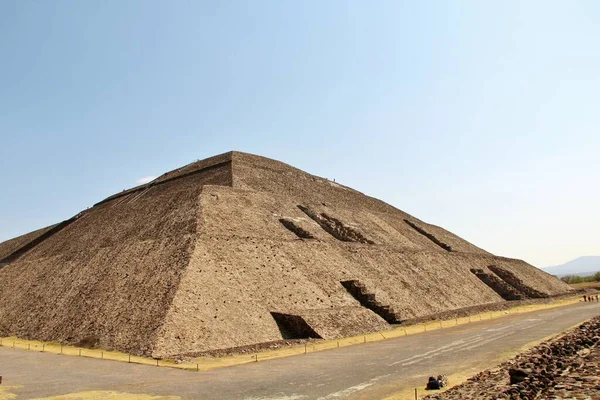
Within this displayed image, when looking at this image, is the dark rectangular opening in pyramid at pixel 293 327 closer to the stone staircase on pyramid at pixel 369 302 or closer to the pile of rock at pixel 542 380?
the stone staircase on pyramid at pixel 369 302

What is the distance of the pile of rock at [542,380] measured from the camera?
37.0 feet

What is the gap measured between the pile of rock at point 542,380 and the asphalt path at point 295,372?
8.19 feet

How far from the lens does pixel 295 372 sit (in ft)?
61.9

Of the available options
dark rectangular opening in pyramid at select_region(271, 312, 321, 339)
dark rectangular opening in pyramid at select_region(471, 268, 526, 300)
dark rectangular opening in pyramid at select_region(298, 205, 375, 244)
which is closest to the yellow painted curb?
dark rectangular opening in pyramid at select_region(271, 312, 321, 339)

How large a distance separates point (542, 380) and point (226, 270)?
68.9 ft

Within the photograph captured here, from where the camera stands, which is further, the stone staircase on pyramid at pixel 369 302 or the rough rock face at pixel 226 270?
the stone staircase on pyramid at pixel 369 302

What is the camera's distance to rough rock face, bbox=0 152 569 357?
26.4m

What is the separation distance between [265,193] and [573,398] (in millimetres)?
40277

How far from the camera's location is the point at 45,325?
3134cm

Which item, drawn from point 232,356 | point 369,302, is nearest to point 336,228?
point 369,302

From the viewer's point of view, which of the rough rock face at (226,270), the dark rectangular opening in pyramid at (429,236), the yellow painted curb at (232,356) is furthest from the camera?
the dark rectangular opening in pyramid at (429,236)

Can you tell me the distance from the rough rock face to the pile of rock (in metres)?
A: 13.6

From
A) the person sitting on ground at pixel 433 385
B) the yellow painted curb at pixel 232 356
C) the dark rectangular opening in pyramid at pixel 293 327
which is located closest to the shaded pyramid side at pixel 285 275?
the dark rectangular opening in pyramid at pixel 293 327

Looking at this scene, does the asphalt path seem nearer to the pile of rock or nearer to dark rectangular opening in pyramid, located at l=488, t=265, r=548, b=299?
the pile of rock
